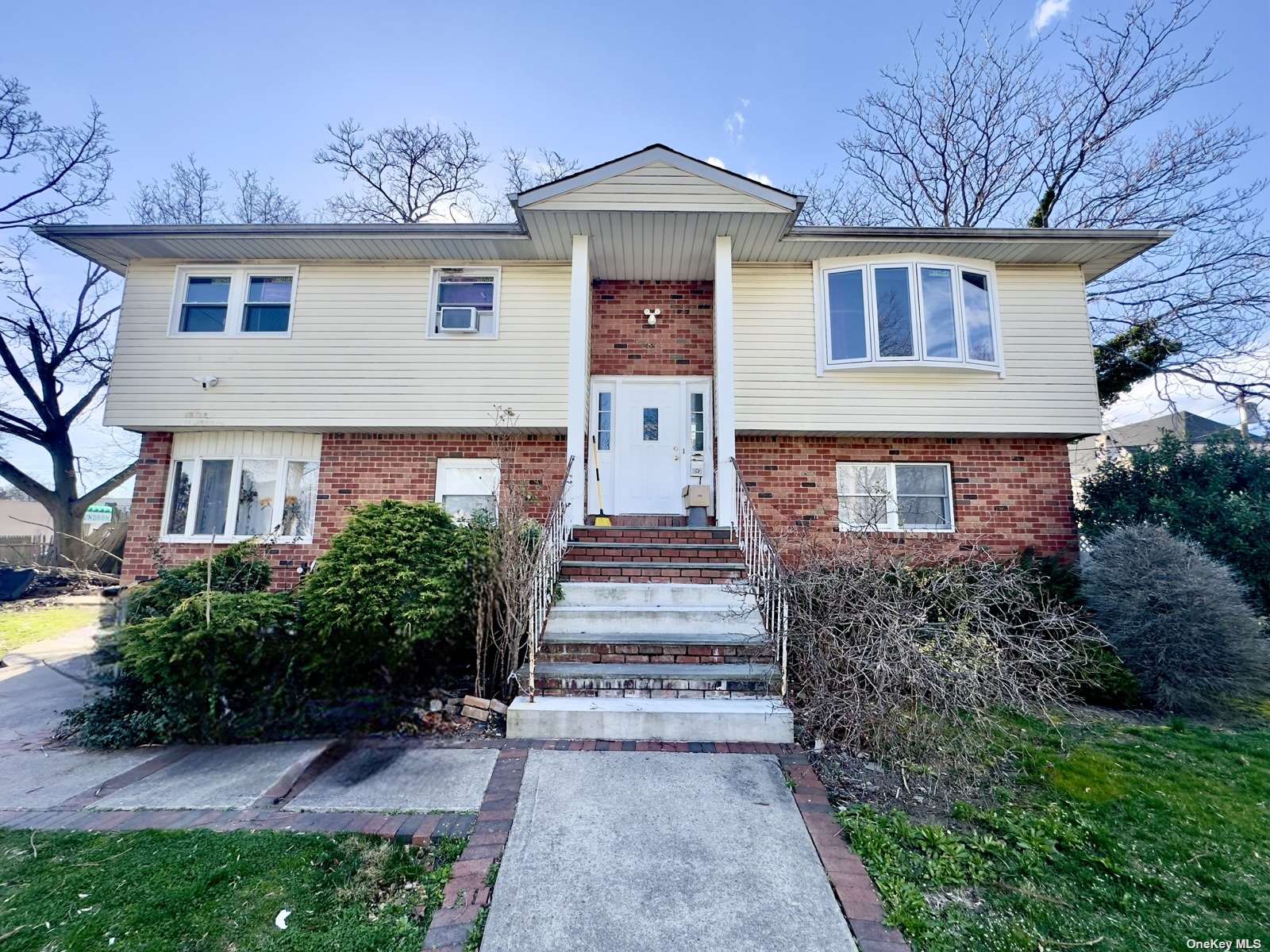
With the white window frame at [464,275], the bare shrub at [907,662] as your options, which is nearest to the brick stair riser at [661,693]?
the bare shrub at [907,662]

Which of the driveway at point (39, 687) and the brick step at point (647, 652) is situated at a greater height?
the brick step at point (647, 652)

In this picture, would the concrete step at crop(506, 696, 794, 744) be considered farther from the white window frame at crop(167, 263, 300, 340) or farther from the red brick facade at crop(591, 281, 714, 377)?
the white window frame at crop(167, 263, 300, 340)

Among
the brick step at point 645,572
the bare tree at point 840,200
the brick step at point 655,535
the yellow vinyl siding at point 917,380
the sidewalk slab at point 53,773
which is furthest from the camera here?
the bare tree at point 840,200

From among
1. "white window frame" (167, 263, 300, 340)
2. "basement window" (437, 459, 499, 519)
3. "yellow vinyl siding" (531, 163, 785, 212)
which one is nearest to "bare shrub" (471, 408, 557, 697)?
"basement window" (437, 459, 499, 519)

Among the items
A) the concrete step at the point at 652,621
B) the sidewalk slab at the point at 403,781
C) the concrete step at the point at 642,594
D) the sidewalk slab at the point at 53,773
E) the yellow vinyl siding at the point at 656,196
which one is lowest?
the sidewalk slab at the point at 53,773

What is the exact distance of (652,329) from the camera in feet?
29.3

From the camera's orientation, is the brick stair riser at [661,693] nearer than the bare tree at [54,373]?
Yes

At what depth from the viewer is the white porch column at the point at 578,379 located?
7.29 m

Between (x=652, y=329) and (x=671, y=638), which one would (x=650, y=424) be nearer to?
(x=652, y=329)

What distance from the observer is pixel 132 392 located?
8156 millimetres

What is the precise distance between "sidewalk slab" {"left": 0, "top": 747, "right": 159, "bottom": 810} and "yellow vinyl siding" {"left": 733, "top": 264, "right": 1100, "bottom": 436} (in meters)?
7.49

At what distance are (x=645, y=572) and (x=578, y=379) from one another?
2955 mm

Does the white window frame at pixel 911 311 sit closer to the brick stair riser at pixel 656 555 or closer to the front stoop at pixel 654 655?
the brick stair riser at pixel 656 555

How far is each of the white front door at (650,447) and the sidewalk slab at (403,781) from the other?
189 inches
